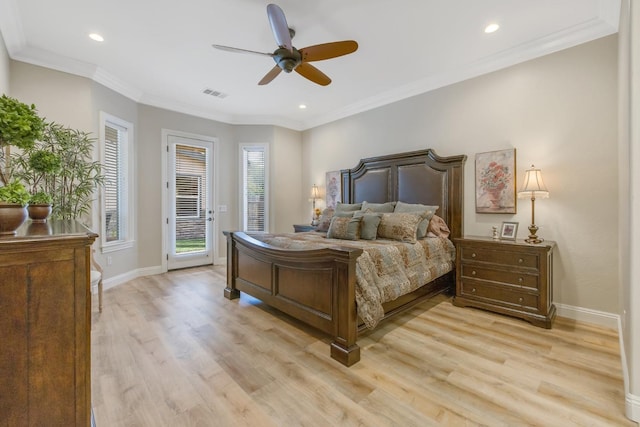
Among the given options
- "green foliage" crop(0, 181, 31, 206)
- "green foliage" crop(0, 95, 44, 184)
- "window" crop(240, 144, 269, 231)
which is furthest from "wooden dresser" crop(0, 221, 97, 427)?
"window" crop(240, 144, 269, 231)

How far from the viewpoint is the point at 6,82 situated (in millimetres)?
2930

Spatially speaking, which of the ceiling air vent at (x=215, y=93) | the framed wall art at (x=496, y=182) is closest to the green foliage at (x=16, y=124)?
the ceiling air vent at (x=215, y=93)

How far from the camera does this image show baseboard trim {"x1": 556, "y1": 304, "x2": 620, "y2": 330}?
2.58 m

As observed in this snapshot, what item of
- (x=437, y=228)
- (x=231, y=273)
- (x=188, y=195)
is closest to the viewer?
(x=231, y=273)

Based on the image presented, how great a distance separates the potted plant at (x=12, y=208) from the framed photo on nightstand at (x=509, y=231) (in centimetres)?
367

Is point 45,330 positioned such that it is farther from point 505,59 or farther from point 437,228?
point 505,59

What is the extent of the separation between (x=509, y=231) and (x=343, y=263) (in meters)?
2.13

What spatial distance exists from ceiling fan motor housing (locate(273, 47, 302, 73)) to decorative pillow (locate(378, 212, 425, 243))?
191 centimetres

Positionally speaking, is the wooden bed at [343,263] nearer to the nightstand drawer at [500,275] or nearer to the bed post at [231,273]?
the bed post at [231,273]

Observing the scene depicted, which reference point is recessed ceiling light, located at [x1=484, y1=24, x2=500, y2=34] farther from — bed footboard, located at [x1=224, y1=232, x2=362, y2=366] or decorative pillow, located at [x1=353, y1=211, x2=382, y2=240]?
bed footboard, located at [x1=224, y1=232, x2=362, y2=366]

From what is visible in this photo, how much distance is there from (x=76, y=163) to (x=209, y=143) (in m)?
2.33

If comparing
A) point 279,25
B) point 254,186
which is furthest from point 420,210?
point 254,186

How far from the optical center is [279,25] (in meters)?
2.11

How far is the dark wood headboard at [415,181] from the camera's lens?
3.57 m
